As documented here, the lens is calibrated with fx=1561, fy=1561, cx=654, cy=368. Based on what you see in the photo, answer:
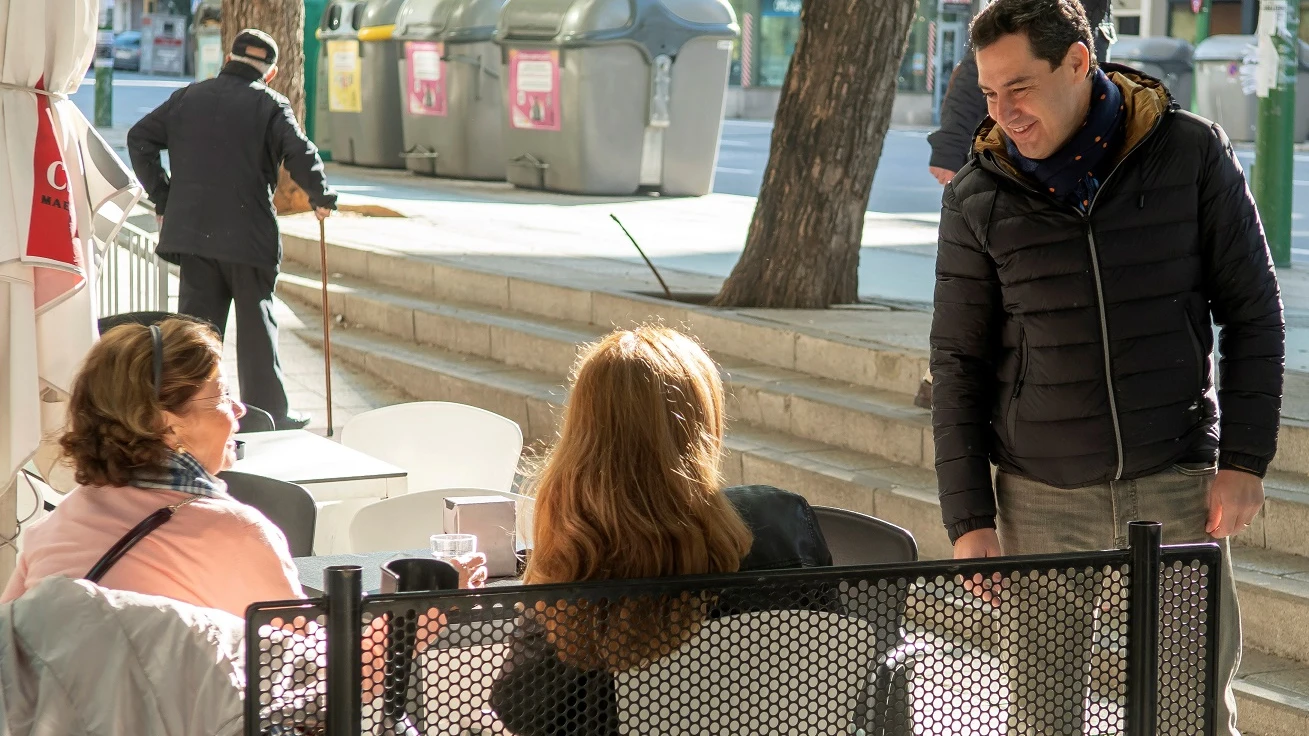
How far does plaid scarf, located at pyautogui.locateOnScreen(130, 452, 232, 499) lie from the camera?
274 cm

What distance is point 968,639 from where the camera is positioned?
1822 millimetres

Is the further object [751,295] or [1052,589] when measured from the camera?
[751,295]

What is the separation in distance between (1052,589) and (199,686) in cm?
116

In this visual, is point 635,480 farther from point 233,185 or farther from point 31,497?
point 233,185

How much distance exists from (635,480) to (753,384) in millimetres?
4798

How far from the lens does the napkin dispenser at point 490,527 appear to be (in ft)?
11.0

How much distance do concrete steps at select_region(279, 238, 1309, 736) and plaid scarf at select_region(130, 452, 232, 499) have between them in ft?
9.52

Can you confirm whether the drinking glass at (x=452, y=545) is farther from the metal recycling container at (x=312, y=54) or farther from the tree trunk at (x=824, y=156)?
the metal recycling container at (x=312, y=54)

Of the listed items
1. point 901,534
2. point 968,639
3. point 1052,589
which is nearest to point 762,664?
point 968,639

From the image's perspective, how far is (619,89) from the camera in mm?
15008

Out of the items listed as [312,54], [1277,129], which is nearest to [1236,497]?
[1277,129]

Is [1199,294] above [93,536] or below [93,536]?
above

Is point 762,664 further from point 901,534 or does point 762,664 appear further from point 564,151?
point 564,151

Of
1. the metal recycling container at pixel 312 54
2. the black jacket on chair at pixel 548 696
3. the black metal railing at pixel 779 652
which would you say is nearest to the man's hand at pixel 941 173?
the black metal railing at pixel 779 652
